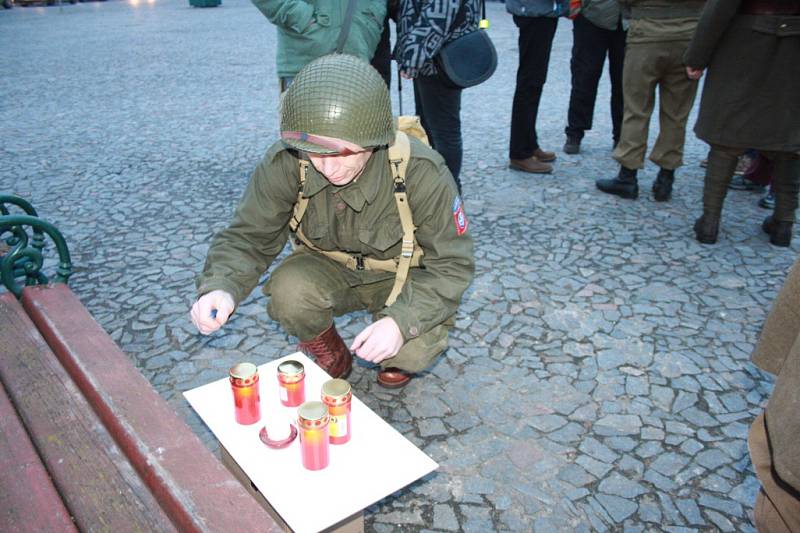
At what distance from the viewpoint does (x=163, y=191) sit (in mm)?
5234

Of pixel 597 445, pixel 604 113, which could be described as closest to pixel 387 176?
pixel 597 445

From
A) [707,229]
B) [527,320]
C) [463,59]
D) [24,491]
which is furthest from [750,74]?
Result: [24,491]

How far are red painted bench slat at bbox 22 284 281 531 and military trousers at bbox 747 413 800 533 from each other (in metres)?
0.95

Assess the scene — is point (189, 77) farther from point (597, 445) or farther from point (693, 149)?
point (597, 445)

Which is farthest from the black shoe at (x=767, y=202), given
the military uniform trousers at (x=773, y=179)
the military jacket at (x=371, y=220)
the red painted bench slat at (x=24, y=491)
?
the red painted bench slat at (x=24, y=491)

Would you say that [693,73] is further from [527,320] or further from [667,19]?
[527,320]

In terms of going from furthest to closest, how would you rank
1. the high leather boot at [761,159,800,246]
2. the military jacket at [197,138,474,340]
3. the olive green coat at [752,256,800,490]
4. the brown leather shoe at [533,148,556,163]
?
1. the brown leather shoe at [533,148,556,163]
2. the high leather boot at [761,159,800,246]
3. the military jacket at [197,138,474,340]
4. the olive green coat at [752,256,800,490]

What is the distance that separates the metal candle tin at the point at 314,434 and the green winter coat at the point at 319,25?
2505 millimetres

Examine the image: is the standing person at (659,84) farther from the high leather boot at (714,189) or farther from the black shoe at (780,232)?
the black shoe at (780,232)

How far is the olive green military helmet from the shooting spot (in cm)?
205

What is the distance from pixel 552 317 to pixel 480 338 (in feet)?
1.37

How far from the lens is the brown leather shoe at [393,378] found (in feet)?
9.58

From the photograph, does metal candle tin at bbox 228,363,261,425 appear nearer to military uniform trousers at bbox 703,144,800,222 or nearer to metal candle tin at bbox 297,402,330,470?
metal candle tin at bbox 297,402,330,470

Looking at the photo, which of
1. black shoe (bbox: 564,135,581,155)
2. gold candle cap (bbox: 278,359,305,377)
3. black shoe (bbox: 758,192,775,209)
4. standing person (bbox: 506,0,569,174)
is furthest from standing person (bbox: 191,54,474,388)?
Result: black shoe (bbox: 564,135,581,155)
